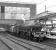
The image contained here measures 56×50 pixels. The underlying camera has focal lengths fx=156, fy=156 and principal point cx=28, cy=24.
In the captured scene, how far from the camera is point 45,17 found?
16062 millimetres

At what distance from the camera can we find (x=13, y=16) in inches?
1593

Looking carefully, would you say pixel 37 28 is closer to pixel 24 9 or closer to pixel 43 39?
pixel 43 39

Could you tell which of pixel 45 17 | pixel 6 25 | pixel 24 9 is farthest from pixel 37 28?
pixel 24 9

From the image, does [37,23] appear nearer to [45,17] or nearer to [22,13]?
[45,17]

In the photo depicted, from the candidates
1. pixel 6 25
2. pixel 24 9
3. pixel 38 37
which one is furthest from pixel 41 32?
pixel 24 9

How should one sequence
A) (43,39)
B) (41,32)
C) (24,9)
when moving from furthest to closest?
1. (24,9)
2. (43,39)
3. (41,32)

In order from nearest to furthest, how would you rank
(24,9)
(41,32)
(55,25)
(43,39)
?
(55,25), (41,32), (43,39), (24,9)

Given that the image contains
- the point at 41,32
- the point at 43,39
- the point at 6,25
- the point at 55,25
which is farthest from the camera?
the point at 6,25

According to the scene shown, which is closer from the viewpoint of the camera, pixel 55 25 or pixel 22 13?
pixel 55 25

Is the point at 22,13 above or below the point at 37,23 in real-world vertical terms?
above

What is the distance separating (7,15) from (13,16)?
61.5 inches

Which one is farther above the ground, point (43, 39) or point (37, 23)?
point (37, 23)

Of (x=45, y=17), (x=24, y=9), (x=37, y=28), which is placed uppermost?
(x=24, y=9)

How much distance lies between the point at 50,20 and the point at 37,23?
2405 millimetres
